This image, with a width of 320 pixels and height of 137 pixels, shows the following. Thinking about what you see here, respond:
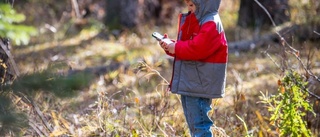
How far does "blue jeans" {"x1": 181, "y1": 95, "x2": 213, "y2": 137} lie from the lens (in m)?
3.56

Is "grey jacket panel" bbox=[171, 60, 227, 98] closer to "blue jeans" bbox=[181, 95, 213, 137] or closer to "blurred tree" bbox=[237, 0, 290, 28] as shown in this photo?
"blue jeans" bbox=[181, 95, 213, 137]

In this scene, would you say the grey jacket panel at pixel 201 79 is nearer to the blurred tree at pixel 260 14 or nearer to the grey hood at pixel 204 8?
the grey hood at pixel 204 8

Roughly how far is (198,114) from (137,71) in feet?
9.02

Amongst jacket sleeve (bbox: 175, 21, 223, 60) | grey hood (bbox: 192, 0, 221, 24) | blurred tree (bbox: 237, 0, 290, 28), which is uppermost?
blurred tree (bbox: 237, 0, 290, 28)

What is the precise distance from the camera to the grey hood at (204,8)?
11.3 ft

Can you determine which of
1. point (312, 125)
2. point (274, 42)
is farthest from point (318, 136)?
point (274, 42)

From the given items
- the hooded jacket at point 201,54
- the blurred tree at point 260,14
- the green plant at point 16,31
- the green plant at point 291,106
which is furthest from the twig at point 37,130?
the blurred tree at point 260,14

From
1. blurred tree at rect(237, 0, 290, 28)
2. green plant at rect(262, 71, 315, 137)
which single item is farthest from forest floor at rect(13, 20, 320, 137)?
blurred tree at rect(237, 0, 290, 28)

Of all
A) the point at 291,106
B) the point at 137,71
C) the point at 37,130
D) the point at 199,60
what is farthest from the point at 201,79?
the point at 137,71

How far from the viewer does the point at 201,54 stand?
3367mm

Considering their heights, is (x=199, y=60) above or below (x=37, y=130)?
above

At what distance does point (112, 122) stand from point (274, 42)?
15.0 feet

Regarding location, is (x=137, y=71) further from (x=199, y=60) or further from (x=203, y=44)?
(x=203, y=44)

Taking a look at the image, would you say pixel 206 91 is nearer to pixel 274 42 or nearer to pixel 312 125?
pixel 312 125
